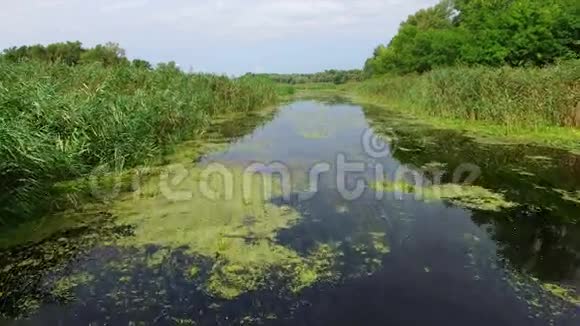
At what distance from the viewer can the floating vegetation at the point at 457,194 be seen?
19.8 feet

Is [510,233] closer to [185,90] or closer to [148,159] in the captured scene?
[148,159]

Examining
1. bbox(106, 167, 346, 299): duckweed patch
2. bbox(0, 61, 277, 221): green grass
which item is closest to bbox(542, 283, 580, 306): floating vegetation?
bbox(106, 167, 346, 299): duckweed patch

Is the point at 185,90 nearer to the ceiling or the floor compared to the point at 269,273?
nearer to the ceiling

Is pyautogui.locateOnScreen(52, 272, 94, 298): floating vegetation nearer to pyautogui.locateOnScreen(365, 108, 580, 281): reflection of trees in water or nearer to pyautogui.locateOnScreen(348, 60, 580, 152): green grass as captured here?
pyautogui.locateOnScreen(365, 108, 580, 281): reflection of trees in water

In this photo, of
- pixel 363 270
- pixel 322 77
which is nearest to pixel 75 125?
pixel 363 270

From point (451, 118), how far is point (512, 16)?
33.5 ft

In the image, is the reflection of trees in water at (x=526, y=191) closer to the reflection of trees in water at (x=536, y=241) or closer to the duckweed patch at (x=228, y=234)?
the reflection of trees in water at (x=536, y=241)

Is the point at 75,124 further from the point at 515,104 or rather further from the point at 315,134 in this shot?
the point at 515,104

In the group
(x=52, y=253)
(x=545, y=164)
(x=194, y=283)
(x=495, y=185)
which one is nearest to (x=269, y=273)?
(x=194, y=283)

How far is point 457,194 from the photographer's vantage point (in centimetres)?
652

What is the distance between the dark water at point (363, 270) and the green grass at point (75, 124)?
881 millimetres

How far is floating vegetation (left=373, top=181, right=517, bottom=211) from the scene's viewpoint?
19.8ft

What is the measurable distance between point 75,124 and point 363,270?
15.6ft

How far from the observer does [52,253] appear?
4.40 meters
